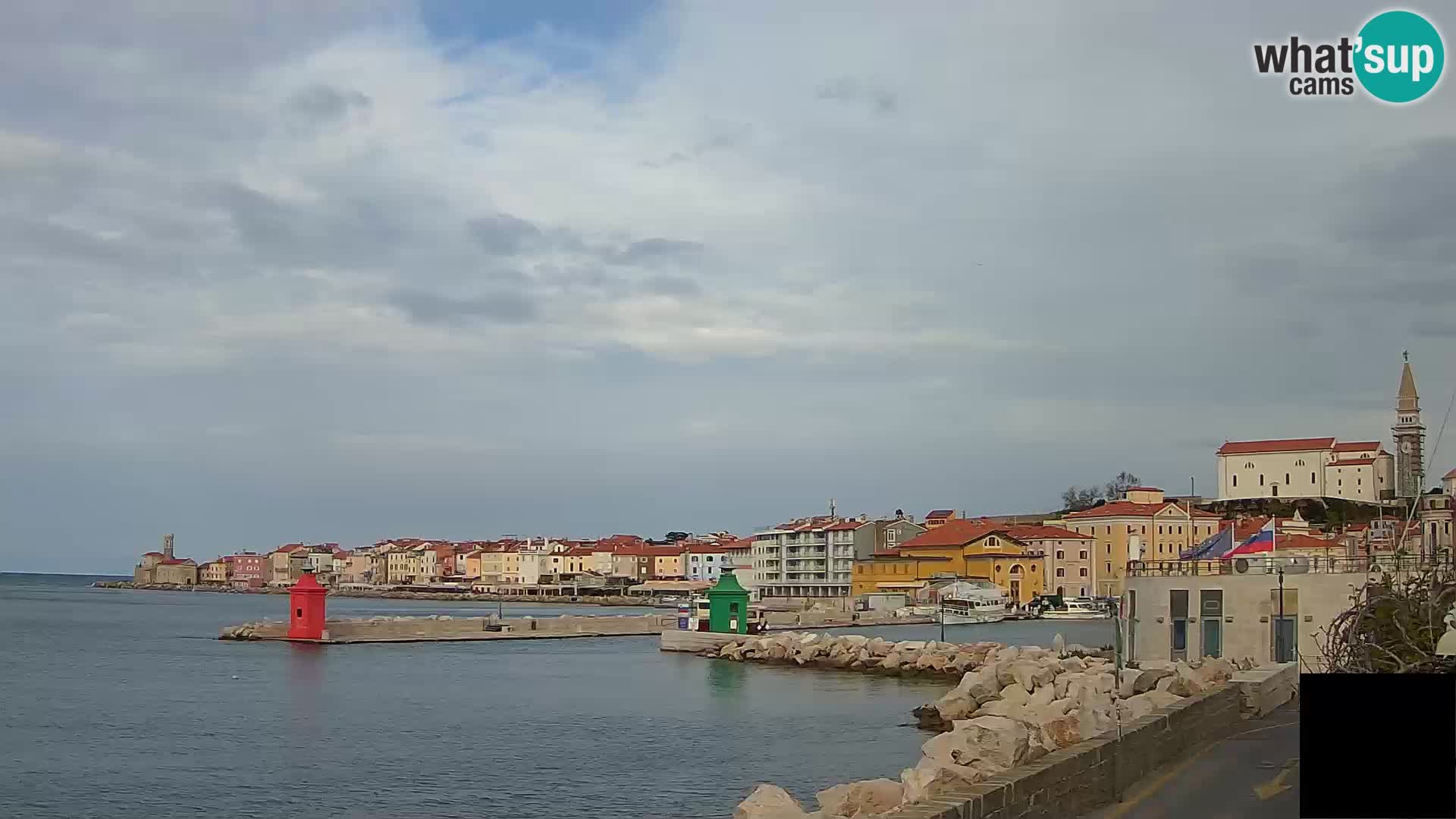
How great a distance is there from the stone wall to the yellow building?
88207 mm

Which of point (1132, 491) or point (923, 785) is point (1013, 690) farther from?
point (1132, 491)

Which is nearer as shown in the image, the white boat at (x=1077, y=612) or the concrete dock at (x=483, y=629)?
the concrete dock at (x=483, y=629)

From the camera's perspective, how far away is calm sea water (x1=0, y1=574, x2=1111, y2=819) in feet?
69.3

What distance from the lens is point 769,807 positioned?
14.6 m

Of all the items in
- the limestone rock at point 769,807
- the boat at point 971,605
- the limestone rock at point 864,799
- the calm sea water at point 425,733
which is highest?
the limestone rock at point 864,799

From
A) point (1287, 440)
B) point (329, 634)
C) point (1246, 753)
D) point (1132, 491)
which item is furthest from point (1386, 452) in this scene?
point (1246, 753)

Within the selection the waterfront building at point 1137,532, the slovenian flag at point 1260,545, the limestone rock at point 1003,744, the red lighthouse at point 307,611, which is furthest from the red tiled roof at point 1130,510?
the limestone rock at point 1003,744

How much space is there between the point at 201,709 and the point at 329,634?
26277 mm

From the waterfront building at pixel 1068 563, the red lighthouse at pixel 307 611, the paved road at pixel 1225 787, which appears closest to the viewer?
the paved road at pixel 1225 787

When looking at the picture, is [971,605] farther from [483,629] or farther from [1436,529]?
[1436,529]

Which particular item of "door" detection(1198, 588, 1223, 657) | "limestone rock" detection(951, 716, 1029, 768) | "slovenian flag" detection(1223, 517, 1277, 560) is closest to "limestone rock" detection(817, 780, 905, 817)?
"limestone rock" detection(951, 716, 1029, 768)

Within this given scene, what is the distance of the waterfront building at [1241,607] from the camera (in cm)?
2795

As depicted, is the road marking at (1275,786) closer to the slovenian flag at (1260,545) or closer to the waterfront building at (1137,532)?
the slovenian flag at (1260,545)

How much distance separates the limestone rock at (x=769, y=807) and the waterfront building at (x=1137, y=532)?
89670mm
